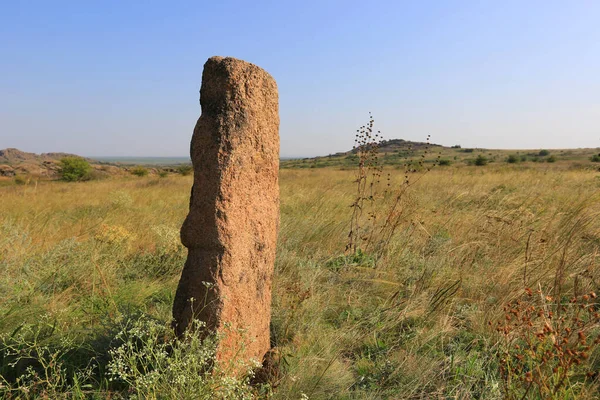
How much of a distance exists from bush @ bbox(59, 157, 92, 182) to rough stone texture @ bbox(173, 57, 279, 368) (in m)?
25.6

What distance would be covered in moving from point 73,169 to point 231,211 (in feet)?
90.8

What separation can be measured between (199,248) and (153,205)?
20.6 feet

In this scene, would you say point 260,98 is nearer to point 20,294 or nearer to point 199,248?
point 199,248

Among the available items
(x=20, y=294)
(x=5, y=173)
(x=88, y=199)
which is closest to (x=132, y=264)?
(x=20, y=294)

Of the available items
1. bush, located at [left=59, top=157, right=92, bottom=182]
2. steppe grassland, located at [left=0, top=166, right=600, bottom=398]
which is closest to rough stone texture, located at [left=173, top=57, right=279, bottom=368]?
steppe grassland, located at [left=0, top=166, right=600, bottom=398]

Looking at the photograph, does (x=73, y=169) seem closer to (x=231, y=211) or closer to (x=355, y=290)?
(x=355, y=290)

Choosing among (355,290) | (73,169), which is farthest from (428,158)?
(355,290)

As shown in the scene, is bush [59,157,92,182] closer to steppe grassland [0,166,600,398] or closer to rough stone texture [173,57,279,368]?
steppe grassland [0,166,600,398]

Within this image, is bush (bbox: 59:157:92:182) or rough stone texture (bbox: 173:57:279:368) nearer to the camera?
rough stone texture (bbox: 173:57:279:368)

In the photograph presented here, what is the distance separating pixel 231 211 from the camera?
7.57ft

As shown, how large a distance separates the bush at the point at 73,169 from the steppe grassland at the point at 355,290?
2244cm

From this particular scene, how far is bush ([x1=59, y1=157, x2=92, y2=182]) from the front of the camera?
24917mm

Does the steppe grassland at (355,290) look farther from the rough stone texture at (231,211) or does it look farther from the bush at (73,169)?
the bush at (73,169)

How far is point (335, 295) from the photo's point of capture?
364 cm
